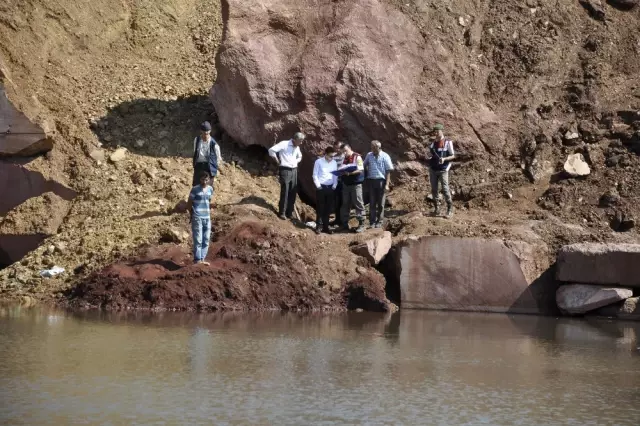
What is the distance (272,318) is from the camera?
Result: 14094 mm

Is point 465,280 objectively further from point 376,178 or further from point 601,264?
point 376,178

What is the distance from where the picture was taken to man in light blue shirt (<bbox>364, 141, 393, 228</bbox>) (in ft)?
55.7

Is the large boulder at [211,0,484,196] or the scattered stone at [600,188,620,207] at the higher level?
the large boulder at [211,0,484,196]

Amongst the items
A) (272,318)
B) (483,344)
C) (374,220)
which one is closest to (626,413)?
(483,344)

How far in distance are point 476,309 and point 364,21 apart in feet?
21.6

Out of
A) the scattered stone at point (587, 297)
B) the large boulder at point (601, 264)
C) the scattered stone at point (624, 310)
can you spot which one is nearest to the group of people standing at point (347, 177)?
the large boulder at point (601, 264)

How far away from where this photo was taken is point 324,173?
16.9 meters

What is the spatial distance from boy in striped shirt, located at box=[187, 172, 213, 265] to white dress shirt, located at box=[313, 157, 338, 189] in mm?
2356

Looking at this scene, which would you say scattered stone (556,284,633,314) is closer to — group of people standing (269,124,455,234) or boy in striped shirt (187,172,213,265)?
group of people standing (269,124,455,234)

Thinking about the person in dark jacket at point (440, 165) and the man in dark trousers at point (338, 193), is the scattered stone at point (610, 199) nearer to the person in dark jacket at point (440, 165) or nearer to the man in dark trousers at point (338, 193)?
the person in dark jacket at point (440, 165)

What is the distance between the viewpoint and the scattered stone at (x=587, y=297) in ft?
50.5

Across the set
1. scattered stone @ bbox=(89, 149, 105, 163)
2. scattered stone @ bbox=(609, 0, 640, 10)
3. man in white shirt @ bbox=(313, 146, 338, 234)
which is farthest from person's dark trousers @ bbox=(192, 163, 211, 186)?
scattered stone @ bbox=(609, 0, 640, 10)

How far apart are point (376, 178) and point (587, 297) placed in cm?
388

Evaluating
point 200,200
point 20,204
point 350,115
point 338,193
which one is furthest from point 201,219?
point 350,115
